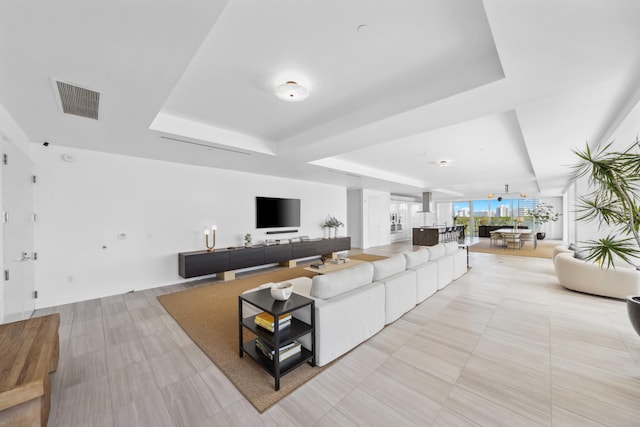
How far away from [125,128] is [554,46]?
14.1 feet

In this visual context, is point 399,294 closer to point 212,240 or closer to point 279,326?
point 279,326

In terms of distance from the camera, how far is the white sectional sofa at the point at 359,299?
2.22 meters

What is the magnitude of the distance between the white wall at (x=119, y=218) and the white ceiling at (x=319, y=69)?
57cm

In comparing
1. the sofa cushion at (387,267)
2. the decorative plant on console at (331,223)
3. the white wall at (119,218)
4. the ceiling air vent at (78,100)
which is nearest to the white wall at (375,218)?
the decorative plant on console at (331,223)

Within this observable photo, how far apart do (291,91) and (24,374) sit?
265 centimetres

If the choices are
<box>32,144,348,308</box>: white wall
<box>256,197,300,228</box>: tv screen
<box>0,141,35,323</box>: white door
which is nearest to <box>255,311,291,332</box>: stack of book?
<box>0,141,35,323</box>: white door

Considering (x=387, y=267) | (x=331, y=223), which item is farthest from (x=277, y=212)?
(x=387, y=267)

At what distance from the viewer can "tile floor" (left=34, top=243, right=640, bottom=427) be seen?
1.67 m

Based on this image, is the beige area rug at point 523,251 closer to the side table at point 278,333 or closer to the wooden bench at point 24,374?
the side table at point 278,333

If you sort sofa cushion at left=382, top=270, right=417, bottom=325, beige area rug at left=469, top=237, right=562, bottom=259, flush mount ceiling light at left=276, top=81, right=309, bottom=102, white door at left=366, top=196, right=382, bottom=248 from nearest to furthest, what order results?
1. flush mount ceiling light at left=276, top=81, right=309, bottom=102
2. sofa cushion at left=382, top=270, right=417, bottom=325
3. beige area rug at left=469, top=237, right=562, bottom=259
4. white door at left=366, top=196, right=382, bottom=248

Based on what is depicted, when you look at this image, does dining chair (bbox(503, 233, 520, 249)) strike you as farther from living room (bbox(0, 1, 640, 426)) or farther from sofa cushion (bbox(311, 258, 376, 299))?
sofa cushion (bbox(311, 258, 376, 299))

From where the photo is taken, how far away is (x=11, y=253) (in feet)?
8.74

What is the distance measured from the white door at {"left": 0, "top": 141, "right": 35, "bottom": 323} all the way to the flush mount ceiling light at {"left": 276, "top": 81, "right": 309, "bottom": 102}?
2.80 m

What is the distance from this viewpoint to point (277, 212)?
6672mm
